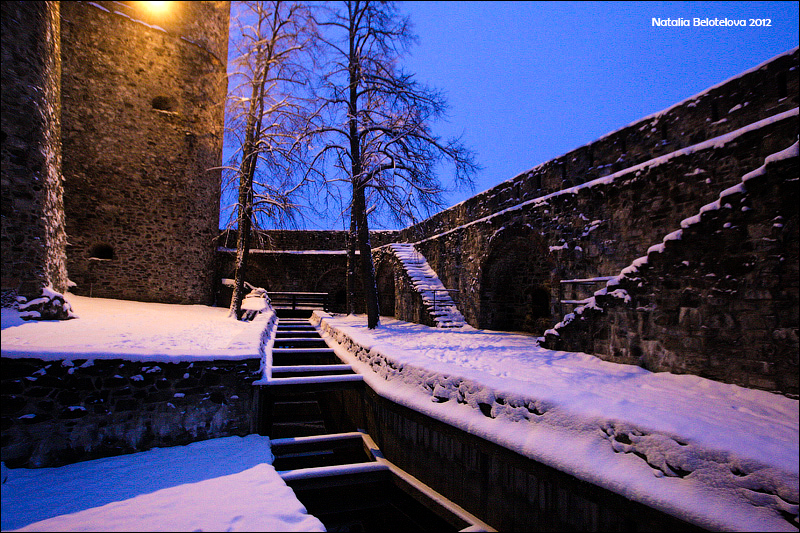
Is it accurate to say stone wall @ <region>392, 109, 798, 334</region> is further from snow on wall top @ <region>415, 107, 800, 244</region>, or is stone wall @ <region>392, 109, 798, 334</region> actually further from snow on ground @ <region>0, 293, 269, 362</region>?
snow on ground @ <region>0, 293, 269, 362</region>

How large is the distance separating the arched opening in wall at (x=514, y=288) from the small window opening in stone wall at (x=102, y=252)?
39.8 ft

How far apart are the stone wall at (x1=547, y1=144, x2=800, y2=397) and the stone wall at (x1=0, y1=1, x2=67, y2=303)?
9738mm

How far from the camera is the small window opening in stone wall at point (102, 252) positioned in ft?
38.6

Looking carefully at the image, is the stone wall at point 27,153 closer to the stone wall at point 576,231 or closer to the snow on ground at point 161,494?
the snow on ground at point 161,494

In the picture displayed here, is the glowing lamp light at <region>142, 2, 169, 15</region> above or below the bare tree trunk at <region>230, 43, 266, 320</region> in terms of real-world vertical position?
above

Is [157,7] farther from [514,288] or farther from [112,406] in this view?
[514,288]

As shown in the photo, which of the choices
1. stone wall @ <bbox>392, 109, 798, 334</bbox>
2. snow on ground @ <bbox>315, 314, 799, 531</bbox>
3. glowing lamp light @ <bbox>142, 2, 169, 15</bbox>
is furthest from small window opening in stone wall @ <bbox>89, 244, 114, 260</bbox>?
snow on ground @ <bbox>315, 314, 799, 531</bbox>

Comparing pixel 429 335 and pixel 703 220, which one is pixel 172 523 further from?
pixel 429 335

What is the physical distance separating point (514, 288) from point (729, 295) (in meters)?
6.66

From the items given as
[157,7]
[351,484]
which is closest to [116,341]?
[351,484]

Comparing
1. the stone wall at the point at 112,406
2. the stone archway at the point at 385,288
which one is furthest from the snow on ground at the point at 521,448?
the stone archway at the point at 385,288

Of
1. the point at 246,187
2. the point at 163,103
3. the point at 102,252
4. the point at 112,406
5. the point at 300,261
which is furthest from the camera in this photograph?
the point at 300,261

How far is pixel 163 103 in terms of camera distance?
13.1 metres

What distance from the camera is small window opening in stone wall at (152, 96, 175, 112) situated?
42.8 feet
